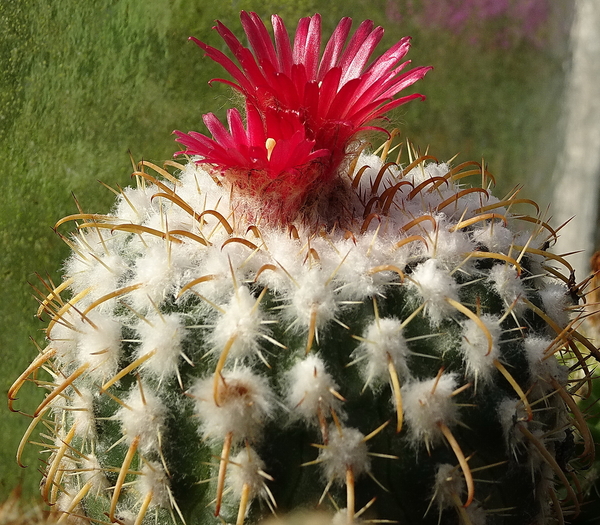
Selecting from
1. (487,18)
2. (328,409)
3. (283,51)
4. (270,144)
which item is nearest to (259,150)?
(270,144)

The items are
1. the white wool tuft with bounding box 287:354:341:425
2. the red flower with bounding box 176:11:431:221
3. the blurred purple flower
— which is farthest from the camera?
the blurred purple flower

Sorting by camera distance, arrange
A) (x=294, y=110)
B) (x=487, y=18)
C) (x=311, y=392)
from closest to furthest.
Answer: (x=311, y=392) → (x=294, y=110) → (x=487, y=18)

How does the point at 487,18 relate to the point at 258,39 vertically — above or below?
above

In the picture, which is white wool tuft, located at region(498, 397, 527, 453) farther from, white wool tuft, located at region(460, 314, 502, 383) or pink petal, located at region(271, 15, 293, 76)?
pink petal, located at region(271, 15, 293, 76)

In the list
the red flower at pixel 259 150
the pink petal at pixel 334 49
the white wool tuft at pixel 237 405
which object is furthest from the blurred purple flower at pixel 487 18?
the white wool tuft at pixel 237 405

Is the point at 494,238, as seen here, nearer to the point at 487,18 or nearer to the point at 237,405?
the point at 237,405

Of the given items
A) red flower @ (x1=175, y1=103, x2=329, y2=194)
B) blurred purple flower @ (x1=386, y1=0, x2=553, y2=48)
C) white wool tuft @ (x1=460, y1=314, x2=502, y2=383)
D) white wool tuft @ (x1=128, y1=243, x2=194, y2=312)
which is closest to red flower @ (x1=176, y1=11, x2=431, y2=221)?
red flower @ (x1=175, y1=103, x2=329, y2=194)
